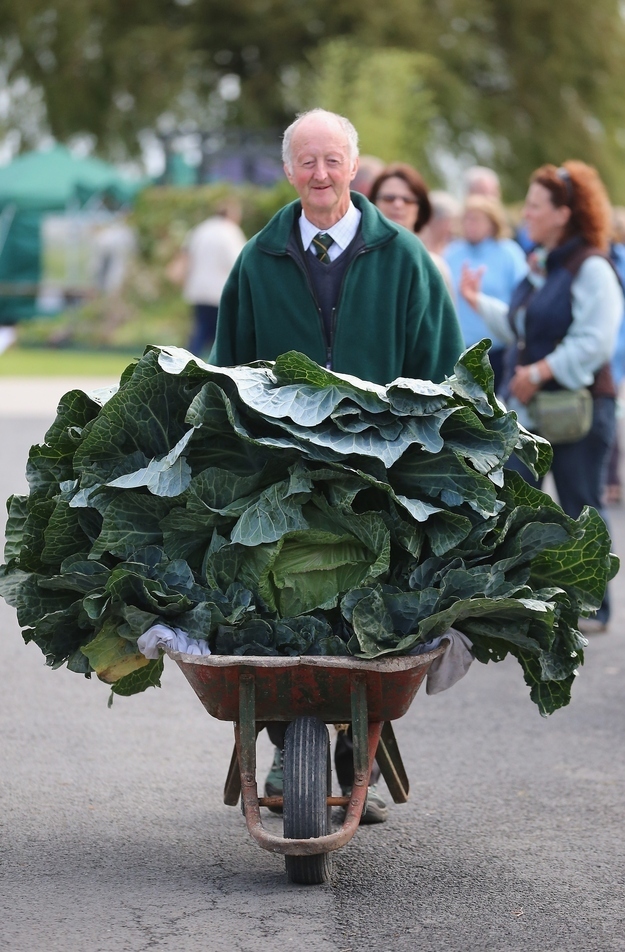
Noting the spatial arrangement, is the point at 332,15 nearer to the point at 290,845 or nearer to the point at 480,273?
the point at 480,273

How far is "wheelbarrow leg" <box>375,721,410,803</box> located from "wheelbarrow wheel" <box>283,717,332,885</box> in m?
0.48

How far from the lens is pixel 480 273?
24.7 ft

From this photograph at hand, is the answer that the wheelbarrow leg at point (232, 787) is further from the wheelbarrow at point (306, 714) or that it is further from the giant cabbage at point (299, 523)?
the giant cabbage at point (299, 523)

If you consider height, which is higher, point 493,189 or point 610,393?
point 493,189

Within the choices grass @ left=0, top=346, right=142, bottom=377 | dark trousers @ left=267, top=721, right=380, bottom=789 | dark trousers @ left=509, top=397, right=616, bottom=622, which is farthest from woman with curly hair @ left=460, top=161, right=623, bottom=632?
grass @ left=0, top=346, right=142, bottom=377

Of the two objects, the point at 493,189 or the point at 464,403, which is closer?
the point at 464,403

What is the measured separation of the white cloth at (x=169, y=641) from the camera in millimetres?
3832

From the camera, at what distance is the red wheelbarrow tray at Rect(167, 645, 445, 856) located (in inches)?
148

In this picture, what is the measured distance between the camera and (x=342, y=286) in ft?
15.0

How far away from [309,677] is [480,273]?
4.11m

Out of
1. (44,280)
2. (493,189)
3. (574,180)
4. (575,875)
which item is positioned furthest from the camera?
(44,280)

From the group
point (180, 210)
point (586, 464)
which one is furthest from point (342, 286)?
point (180, 210)

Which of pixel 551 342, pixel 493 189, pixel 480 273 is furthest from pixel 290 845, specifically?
pixel 493 189

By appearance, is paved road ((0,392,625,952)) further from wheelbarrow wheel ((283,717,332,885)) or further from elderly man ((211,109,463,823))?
elderly man ((211,109,463,823))
